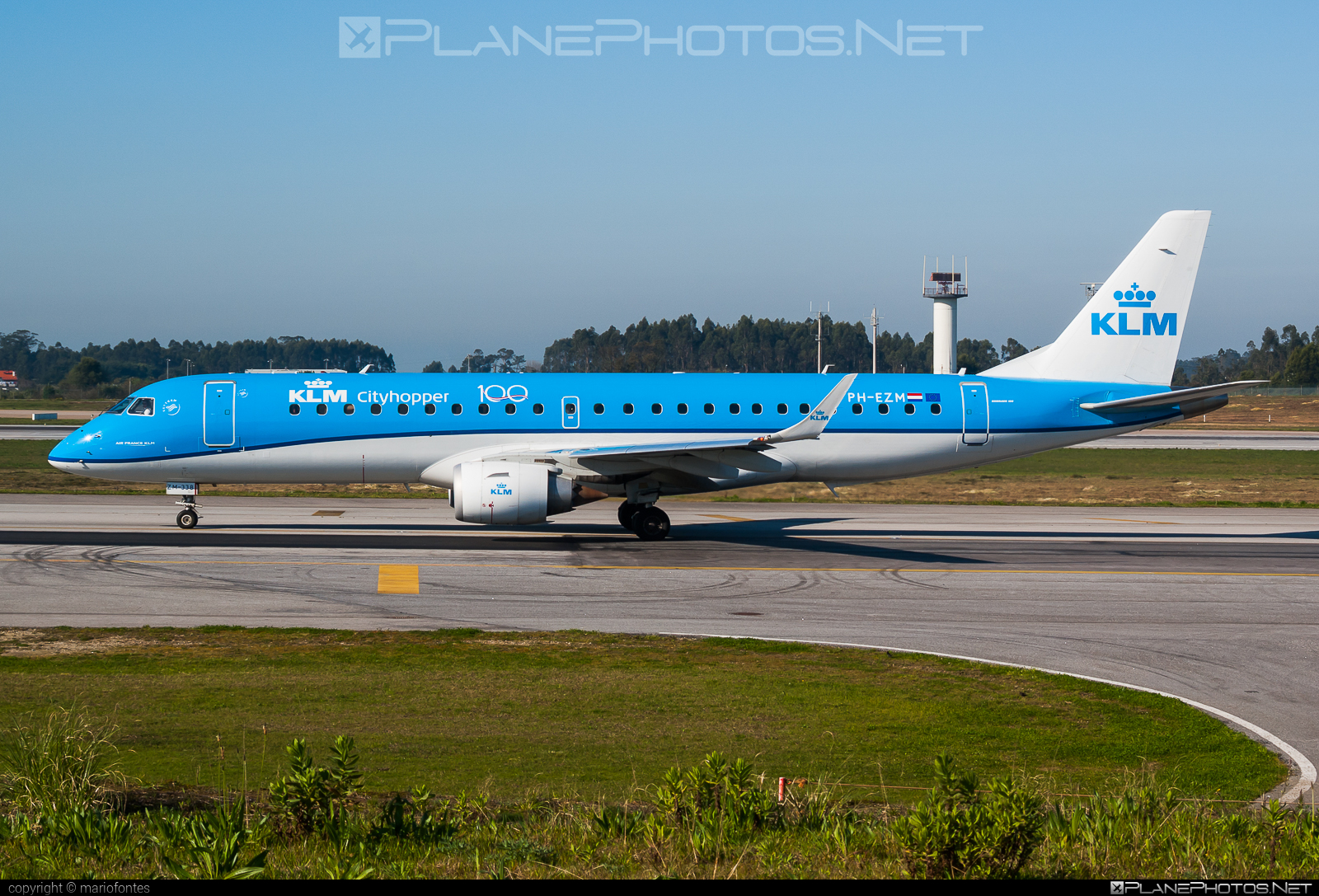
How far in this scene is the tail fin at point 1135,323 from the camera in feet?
107

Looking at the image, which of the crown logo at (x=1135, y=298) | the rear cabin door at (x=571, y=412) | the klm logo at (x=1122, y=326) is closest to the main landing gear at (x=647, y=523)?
the rear cabin door at (x=571, y=412)

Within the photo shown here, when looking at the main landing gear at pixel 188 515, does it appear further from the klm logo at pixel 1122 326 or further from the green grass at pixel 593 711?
the klm logo at pixel 1122 326

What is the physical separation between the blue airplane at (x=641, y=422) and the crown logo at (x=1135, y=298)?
0.05 meters

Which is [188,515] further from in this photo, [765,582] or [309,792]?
[309,792]

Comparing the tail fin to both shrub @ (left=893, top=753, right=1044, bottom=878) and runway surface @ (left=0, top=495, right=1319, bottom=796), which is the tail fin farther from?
shrub @ (left=893, top=753, right=1044, bottom=878)

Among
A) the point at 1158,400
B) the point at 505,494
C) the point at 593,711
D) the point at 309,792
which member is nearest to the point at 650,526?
the point at 505,494

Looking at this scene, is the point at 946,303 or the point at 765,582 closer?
the point at 765,582

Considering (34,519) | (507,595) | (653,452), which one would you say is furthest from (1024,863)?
(34,519)

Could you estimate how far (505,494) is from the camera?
26891mm

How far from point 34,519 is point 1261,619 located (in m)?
31.6

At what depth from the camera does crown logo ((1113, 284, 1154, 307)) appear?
107 feet

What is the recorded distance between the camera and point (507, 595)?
2116 cm

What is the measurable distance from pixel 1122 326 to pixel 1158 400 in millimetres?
2659

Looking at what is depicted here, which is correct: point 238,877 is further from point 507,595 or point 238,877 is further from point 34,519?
point 34,519
